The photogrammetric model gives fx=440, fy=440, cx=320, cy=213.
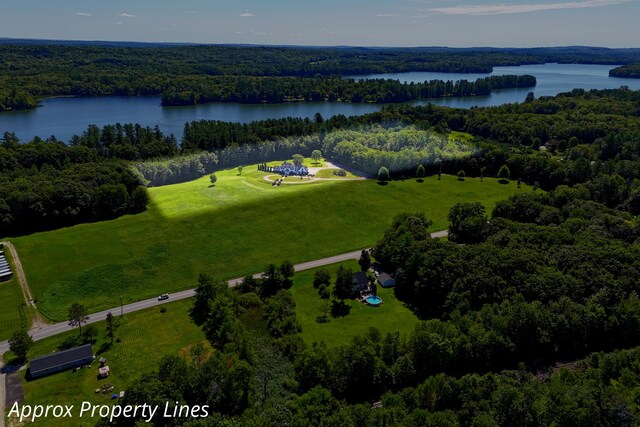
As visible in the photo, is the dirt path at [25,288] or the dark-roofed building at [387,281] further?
the dark-roofed building at [387,281]

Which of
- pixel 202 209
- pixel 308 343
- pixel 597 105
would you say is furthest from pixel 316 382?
pixel 597 105

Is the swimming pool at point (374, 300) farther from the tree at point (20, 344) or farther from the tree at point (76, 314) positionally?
the tree at point (20, 344)

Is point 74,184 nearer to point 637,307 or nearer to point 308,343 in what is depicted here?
point 308,343

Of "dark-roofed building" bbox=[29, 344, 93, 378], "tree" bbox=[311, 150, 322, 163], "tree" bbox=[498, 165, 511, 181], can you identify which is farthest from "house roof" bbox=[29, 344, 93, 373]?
"tree" bbox=[498, 165, 511, 181]

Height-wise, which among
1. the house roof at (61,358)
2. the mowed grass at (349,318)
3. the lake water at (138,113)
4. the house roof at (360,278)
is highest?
the lake water at (138,113)

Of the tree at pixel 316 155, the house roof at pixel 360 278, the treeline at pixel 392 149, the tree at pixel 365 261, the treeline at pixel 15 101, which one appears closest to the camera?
the house roof at pixel 360 278

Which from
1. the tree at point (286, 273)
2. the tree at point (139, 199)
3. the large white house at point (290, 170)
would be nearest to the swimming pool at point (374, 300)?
the tree at point (286, 273)

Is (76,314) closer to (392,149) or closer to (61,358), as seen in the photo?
(61,358)
